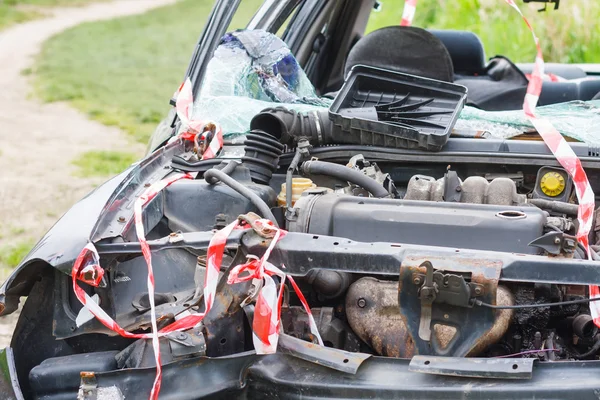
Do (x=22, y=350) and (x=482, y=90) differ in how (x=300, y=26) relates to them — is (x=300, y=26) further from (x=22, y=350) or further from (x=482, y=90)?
(x=22, y=350)

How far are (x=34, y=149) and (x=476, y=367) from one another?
7.07m

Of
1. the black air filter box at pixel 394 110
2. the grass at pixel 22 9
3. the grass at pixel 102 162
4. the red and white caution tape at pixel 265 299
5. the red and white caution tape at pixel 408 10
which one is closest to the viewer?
the red and white caution tape at pixel 265 299

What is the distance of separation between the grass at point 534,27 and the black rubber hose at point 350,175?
681 centimetres

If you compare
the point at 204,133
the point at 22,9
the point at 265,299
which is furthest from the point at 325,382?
the point at 22,9

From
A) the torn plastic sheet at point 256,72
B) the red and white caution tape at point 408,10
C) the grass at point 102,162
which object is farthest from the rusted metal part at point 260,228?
the grass at point 102,162

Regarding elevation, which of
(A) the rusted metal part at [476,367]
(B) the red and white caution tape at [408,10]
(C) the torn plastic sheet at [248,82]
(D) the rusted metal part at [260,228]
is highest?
(B) the red and white caution tape at [408,10]

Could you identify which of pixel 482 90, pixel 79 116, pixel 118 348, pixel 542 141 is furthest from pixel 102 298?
pixel 79 116

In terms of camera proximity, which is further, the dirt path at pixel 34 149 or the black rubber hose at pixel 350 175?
the dirt path at pixel 34 149

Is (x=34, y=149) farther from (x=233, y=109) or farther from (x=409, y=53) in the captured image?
(x=233, y=109)

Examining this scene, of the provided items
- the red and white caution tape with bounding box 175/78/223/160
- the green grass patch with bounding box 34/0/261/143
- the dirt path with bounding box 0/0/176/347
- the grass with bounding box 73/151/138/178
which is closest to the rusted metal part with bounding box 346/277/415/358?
the red and white caution tape with bounding box 175/78/223/160

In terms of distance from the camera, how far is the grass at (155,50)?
9578mm

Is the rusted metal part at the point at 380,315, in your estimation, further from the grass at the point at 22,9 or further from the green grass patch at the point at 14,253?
the grass at the point at 22,9

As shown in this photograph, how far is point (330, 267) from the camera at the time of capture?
2.47m

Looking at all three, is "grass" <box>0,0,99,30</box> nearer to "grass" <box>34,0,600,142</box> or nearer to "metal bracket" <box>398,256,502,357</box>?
A: "grass" <box>34,0,600,142</box>
